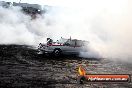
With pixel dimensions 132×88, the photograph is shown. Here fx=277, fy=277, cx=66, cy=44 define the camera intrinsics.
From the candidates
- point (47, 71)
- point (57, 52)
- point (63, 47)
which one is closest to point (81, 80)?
point (47, 71)

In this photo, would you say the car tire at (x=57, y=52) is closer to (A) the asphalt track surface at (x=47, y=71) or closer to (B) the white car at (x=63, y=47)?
(B) the white car at (x=63, y=47)

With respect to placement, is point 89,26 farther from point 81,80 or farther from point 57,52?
point 81,80

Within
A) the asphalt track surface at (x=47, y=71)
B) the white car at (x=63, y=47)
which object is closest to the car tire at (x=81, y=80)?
the asphalt track surface at (x=47, y=71)

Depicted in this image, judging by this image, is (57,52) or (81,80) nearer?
(81,80)

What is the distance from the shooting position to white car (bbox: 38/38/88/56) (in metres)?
21.8

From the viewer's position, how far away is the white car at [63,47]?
71.7 feet

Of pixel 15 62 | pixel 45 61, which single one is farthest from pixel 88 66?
pixel 15 62

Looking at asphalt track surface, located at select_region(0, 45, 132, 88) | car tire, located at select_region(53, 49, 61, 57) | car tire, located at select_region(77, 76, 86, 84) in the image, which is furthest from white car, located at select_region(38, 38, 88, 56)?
car tire, located at select_region(77, 76, 86, 84)

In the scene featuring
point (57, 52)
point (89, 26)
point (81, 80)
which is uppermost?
point (89, 26)

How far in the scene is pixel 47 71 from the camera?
16281mm

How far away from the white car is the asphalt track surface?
0.47 m

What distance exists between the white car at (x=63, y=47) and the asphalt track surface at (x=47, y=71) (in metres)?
0.47

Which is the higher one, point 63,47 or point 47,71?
point 63,47

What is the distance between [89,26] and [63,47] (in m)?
10.3
